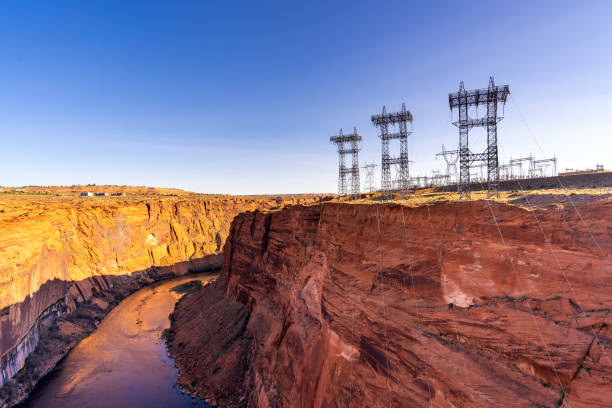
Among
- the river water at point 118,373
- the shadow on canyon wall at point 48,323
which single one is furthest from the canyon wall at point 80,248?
the river water at point 118,373

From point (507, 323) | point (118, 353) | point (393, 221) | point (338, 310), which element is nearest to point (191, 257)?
point (118, 353)

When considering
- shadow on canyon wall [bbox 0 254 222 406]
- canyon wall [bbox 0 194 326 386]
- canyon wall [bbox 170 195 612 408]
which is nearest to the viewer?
canyon wall [bbox 170 195 612 408]

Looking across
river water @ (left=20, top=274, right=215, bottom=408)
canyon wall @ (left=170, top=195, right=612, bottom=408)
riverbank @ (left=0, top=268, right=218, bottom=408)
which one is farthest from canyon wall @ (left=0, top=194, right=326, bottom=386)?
canyon wall @ (left=170, top=195, right=612, bottom=408)

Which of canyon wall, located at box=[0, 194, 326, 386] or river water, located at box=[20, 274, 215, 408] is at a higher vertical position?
canyon wall, located at box=[0, 194, 326, 386]

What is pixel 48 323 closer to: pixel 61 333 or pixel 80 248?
pixel 61 333

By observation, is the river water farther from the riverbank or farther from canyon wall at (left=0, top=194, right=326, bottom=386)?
canyon wall at (left=0, top=194, right=326, bottom=386)

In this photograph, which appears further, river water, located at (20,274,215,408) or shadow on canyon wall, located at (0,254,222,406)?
river water, located at (20,274,215,408)

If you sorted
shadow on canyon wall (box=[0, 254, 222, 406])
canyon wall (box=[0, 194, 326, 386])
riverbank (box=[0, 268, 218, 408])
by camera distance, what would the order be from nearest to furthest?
shadow on canyon wall (box=[0, 254, 222, 406]) < riverbank (box=[0, 268, 218, 408]) < canyon wall (box=[0, 194, 326, 386])
